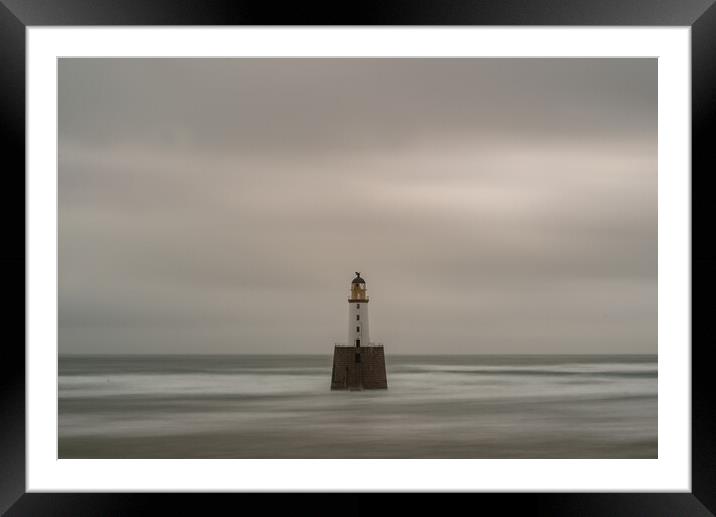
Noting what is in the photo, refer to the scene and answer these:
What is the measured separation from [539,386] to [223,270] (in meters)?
7.97

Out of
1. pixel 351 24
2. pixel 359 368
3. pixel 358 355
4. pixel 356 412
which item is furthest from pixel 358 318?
pixel 351 24

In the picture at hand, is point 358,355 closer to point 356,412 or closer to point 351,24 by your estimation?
point 356,412

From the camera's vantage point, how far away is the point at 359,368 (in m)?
11.3

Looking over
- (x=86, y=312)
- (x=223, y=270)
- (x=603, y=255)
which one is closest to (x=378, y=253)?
(x=223, y=270)

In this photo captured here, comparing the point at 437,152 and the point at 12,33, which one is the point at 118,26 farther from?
the point at 437,152

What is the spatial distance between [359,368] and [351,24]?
9.47 metres

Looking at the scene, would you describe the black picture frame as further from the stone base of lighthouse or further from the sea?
the stone base of lighthouse

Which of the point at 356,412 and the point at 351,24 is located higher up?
the point at 351,24

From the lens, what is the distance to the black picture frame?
6.57 feet

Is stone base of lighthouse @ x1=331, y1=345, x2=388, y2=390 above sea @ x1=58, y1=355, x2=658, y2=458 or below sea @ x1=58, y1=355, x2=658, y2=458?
above

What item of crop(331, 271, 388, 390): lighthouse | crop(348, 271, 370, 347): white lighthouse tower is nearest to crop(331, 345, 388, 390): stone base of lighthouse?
crop(331, 271, 388, 390): lighthouse

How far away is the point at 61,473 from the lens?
2145mm

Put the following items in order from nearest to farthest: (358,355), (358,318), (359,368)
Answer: (358,318)
(358,355)
(359,368)

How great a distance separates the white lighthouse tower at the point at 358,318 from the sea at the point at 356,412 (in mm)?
899
